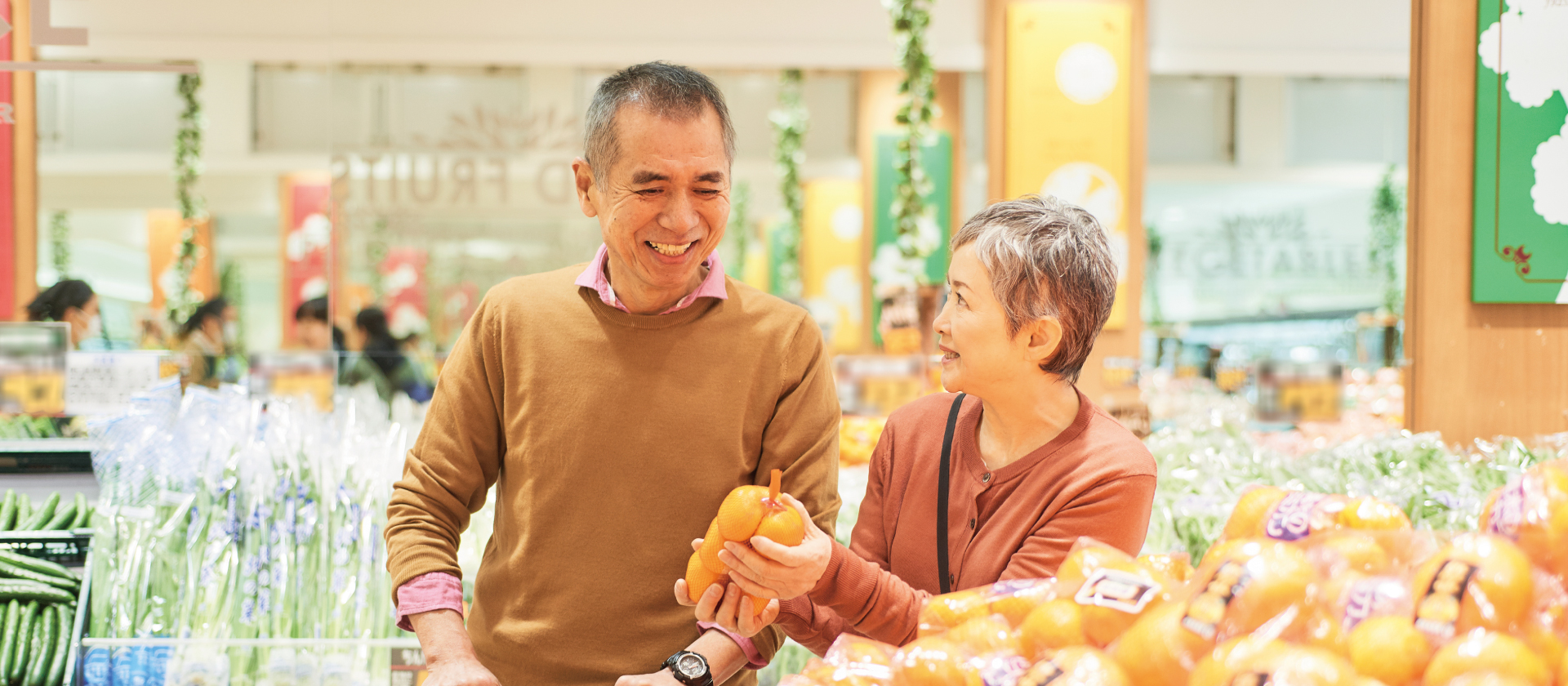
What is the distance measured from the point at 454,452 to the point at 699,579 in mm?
448

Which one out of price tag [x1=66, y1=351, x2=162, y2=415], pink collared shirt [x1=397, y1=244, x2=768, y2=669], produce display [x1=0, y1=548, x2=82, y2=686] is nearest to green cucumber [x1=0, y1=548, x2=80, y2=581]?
produce display [x1=0, y1=548, x2=82, y2=686]

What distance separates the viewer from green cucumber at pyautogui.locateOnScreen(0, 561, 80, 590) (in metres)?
2.26

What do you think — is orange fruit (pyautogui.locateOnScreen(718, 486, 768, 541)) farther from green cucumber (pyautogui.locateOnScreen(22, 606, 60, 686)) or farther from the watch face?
green cucumber (pyautogui.locateOnScreen(22, 606, 60, 686))

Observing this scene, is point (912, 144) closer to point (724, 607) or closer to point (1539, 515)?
point (724, 607)

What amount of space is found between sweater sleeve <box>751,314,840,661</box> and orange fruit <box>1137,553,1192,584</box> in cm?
46

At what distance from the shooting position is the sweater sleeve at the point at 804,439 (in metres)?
1.35

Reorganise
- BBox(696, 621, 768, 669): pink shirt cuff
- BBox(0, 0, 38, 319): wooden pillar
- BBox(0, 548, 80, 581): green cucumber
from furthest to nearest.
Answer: BBox(0, 0, 38, 319): wooden pillar
BBox(0, 548, 80, 581): green cucumber
BBox(696, 621, 768, 669): pink shirt cuff

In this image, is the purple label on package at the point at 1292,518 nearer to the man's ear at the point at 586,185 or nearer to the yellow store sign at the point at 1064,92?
the man's ear at the point at 586,185

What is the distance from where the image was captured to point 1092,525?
1229 mm

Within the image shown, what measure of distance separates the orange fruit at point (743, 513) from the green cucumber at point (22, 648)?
197cm

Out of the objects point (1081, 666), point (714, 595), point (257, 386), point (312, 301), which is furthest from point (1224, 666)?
point (312, 301)

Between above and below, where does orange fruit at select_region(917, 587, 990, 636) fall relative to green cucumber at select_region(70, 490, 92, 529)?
above

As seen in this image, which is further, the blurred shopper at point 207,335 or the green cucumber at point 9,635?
the blurred shopper at point 207,335

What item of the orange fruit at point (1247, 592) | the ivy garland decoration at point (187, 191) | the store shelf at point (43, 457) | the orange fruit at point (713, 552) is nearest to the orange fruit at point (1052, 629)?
the orange fruit at point (1247, 592)
